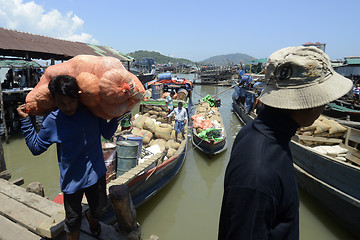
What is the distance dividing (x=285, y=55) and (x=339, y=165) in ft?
15.5

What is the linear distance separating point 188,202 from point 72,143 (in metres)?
4.86

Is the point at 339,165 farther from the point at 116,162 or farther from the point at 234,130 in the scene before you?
the point at 234,130

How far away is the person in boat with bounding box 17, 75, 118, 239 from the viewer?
1727 millimetres

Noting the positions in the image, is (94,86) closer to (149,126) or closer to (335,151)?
(149,126)

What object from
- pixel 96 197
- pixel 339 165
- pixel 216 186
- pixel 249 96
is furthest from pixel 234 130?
pixel 96 197

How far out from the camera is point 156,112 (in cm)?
937

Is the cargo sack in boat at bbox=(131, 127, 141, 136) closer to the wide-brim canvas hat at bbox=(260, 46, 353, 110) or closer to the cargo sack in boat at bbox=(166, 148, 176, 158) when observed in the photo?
the cargo sack in boat at bbox=(166, 148, 176, 158)

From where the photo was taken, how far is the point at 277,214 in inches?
35.0

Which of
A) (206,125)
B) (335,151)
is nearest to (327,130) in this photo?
(335,151)

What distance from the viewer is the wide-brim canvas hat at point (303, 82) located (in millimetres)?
933

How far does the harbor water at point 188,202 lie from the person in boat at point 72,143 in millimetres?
3468

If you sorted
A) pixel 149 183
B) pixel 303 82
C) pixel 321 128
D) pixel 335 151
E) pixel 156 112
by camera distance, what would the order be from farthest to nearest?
1. pixel 156 112
2. pixel 321 128
3. pixel 335 151
4. pixel 149 183
5. pixel 303 82

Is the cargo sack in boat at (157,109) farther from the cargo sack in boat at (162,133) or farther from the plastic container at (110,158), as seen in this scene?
the plastic container at (110,158)

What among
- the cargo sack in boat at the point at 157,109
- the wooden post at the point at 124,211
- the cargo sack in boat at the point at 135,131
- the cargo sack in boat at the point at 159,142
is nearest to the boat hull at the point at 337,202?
the cargo sack in boat at the point at 159,142
